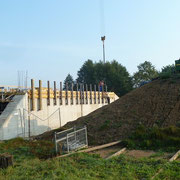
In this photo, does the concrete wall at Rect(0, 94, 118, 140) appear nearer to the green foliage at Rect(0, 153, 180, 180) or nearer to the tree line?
the green foliage at Rect(0, 153, 180, 180)

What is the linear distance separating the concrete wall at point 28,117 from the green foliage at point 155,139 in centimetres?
838

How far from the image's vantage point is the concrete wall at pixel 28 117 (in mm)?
18672

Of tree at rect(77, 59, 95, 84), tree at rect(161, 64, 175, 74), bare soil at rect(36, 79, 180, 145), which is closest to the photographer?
bare soil at rect(36, 79, 180, 145)

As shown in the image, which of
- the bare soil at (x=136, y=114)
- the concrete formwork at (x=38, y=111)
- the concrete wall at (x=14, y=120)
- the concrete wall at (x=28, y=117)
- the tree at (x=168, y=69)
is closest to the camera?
the bare soil at (x=136, y=114)

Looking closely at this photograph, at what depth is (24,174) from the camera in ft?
27.6

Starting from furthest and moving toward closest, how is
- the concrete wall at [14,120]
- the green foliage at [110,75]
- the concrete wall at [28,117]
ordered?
the green foliage at [110,75]
the concrete wall at [28,117]
the concrete wall at [14,120]

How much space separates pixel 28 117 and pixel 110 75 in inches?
1737

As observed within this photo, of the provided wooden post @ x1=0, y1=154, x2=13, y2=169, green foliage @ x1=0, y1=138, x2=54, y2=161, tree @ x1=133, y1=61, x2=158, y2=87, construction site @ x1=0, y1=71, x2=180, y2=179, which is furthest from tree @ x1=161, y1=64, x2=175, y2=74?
tree @ x1=133, y1=61, x2=158, y2=87

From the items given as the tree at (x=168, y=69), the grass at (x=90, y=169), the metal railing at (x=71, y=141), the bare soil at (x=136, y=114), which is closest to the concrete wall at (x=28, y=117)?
the bare soil at (x=136, y=114)

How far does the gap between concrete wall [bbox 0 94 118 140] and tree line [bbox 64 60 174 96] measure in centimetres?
3507

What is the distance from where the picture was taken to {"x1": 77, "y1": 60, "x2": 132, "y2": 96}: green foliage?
61.1 metres

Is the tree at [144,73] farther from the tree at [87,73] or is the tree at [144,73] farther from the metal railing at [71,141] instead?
the metal railing at [71,141]

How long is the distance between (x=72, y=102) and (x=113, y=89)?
34.1m

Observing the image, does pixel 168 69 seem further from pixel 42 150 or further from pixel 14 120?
pixel 42 150
